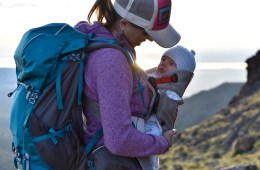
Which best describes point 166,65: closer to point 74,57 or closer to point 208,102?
point 74,57

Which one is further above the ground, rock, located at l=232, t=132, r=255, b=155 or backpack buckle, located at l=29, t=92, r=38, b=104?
backpack buckle, located at l=29, t=92, r=38, b=104

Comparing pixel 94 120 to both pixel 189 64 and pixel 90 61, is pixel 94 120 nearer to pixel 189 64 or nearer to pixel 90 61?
pixel 90 61

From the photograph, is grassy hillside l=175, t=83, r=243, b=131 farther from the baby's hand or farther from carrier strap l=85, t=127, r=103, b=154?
carrier strap l=85, t=127, r=103, b=154

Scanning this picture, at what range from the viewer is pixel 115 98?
3182 millimetres

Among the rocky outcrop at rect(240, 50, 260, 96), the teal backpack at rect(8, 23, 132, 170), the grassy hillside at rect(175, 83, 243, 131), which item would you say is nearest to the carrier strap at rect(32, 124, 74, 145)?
the teal backpack at rect(8, 23, 132, 170)

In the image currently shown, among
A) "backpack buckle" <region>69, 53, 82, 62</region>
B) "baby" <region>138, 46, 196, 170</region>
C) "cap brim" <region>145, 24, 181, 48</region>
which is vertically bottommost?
"baby" <region>138, 46, 196, 170</region>

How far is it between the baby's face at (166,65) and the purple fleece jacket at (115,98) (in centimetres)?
74

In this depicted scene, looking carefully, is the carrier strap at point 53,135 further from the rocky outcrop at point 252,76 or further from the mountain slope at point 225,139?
the rocky outcrop at point 252,76

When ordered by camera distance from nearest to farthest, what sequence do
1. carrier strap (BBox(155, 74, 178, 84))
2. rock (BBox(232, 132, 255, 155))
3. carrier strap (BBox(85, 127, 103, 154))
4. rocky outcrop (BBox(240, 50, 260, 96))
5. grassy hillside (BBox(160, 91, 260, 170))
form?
carrier strap (BBox(85, 127, 103, 154))
carrier strap (BBox(155, 74, 178, 84))
rock (BBox(232, 132, 255, 155))
grassy hillside (BBox(160, 91, 260, 170))
rocky outcrop (BBox(240, 50, 260, 96))

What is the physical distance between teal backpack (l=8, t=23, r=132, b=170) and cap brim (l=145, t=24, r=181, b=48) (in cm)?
19

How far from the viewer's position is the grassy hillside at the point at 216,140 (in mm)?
30920

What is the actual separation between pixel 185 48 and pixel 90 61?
3.14ft

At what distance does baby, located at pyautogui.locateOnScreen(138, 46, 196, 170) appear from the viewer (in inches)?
140

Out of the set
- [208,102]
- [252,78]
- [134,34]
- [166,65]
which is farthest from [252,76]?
[208,102]
